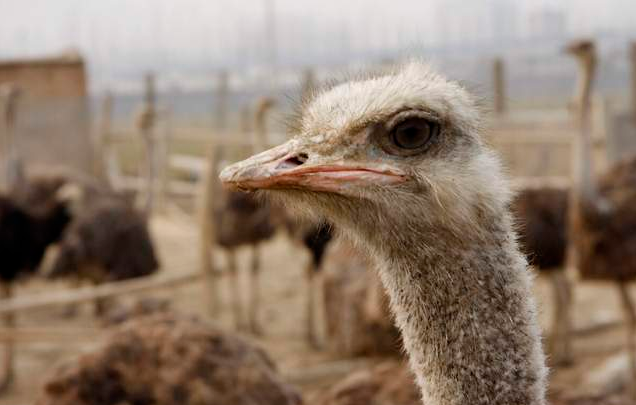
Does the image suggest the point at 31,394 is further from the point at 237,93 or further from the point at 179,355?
the point at 237,93

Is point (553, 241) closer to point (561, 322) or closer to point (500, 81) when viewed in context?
point (561, 322)

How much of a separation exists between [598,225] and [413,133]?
12.7 feet

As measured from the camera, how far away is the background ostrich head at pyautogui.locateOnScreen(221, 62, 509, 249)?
1.63 m

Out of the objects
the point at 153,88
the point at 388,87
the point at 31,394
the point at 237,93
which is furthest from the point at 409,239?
the point at 237,93

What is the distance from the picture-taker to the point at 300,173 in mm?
1621

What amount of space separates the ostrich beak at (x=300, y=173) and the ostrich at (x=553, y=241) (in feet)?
13.4

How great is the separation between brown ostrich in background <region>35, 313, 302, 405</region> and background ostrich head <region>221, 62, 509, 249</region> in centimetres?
116

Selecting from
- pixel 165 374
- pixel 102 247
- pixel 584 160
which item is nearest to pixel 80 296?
pixel 102 247

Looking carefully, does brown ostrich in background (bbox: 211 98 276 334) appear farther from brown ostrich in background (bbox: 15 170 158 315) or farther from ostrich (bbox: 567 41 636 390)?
ostrich (bbox: 567 41 636 390)

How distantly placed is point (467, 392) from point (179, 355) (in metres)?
1.31

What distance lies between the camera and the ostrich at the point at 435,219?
1.62 meters

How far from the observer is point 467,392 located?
5.28 feet

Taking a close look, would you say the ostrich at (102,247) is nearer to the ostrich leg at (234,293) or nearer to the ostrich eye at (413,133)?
the ostrich leg at (234,293)

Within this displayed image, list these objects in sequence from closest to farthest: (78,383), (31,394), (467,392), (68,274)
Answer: (467,392) → (78,383) → (31,394) → (68,274)
